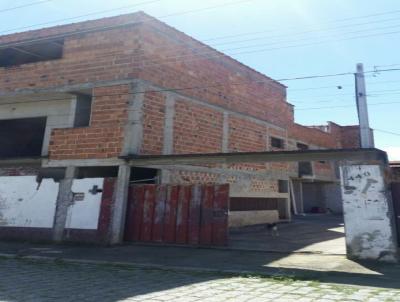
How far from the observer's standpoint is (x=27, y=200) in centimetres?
1220

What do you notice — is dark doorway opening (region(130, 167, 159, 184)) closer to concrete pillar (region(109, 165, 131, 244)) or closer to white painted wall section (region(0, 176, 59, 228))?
concrete pillar (region(109, 165, 131, 244))

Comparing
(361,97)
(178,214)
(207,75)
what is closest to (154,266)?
(178,214)

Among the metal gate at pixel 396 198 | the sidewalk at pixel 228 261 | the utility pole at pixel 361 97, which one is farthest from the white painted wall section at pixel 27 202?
the metal gate at pixel 396 198

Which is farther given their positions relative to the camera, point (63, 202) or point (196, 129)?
point (196, 129)

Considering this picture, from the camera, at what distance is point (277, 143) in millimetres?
18656

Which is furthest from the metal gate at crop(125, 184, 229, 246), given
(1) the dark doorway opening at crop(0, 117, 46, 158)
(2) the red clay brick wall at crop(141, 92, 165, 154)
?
(1) the dark doorway opening at crop(0, 117, 46, 158)

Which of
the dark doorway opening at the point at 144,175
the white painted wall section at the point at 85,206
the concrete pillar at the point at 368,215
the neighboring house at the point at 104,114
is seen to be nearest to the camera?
the concrete pillar at the point at 368,215

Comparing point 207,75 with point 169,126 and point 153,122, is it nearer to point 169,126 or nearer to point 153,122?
point 169,126

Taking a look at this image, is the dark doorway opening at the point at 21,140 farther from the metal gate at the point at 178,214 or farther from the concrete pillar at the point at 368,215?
the concrete pillar at the point at 368,215

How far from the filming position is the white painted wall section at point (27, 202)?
464 inches

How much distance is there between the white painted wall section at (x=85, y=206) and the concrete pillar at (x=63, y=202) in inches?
6.5

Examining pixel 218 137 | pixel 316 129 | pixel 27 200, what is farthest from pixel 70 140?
pixel 316 129

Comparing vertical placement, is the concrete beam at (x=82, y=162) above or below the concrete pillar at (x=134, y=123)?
below

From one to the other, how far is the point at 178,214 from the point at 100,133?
365 centimetres
